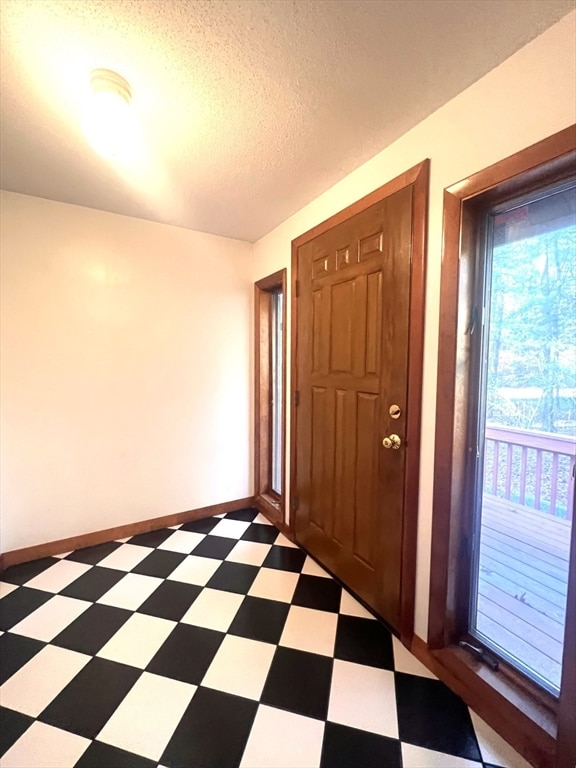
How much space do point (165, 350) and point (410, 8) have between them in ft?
7.12

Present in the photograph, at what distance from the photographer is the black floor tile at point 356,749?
1.02 metres

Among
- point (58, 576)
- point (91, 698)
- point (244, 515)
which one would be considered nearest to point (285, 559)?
point (244, 515)

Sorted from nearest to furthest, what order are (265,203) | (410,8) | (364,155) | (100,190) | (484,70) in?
(410,8)
(484,70)
(364,155)
(100,190)
(265,203)

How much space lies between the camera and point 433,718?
1151mm

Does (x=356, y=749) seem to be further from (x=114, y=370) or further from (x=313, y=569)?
(x=114, y=370)

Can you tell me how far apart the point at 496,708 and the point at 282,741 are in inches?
29.6

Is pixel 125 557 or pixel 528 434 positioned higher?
pixel 528 434

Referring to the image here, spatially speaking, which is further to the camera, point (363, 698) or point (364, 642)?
point (364, 642)

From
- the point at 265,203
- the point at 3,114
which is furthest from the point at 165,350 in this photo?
the point at 3,114

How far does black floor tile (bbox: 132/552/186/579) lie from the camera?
1.98 m

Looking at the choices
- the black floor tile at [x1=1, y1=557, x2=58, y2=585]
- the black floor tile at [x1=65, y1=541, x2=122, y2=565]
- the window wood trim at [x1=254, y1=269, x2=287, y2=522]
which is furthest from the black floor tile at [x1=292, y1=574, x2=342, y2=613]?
the black floor tile at [x1=1, y1=557, x2=58, y2=585]

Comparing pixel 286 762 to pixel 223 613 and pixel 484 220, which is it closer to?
pixel 223 613

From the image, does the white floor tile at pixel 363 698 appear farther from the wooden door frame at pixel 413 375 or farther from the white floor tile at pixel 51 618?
the white floor tile at pixel 51 618

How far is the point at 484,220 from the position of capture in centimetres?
126
